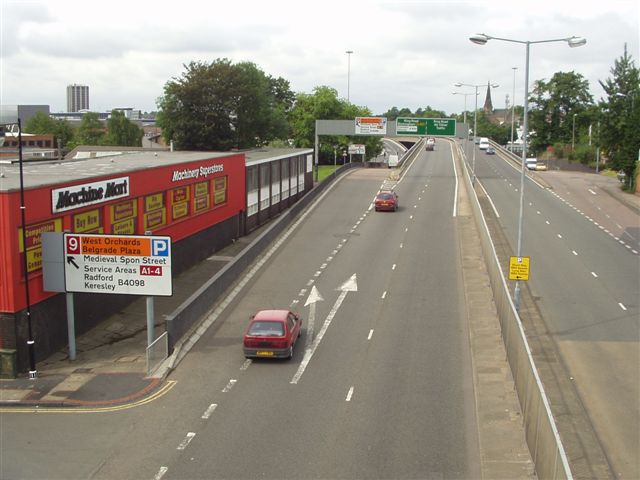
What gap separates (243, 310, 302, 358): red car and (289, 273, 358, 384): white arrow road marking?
67 centimetres

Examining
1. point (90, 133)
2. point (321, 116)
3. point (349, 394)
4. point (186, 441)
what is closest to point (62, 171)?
point (349, 394)

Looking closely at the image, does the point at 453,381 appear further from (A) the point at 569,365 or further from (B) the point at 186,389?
(B) the point at 186,389

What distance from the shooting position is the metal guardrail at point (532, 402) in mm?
13688

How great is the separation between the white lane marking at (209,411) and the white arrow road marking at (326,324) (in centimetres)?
291

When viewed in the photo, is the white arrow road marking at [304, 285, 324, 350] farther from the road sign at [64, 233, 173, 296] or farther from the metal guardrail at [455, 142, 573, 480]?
the metal guardrail at [455, 142, 573, 480]

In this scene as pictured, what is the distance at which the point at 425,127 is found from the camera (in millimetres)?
83938

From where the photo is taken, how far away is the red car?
23.7m

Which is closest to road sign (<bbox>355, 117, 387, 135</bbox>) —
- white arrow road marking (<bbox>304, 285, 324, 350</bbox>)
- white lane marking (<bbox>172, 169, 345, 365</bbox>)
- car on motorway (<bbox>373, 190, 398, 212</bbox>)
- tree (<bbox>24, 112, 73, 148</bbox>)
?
car on motorway (<bbox>373, 190, 398, 212</bbox>)

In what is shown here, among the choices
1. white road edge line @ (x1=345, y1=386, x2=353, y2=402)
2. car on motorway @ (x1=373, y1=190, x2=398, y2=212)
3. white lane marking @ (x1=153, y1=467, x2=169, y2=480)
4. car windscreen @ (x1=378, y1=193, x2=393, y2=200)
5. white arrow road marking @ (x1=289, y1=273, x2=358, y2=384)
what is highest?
car windscreen @ (x1=378, y1=193, x2=393, y2=200)

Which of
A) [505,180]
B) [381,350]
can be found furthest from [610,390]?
[505,180]

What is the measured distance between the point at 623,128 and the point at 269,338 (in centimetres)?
6816

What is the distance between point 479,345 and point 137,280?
12.2 meters

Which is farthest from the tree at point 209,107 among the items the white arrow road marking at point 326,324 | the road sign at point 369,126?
the white arrow road marking at point 326,324

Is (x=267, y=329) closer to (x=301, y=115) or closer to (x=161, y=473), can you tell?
(x=161, y=473)
